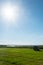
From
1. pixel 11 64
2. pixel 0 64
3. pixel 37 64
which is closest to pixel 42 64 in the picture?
pixel 37 64

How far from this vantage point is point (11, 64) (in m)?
24.2

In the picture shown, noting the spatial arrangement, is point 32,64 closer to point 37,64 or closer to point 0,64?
point 37,64

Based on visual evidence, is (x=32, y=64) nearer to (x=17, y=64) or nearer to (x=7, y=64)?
(x=17, y=64)

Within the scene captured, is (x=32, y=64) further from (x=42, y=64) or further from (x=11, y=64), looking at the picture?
(x=11, y=64)

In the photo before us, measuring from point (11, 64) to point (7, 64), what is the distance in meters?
0.62

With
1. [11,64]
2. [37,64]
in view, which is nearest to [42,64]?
[37,64]

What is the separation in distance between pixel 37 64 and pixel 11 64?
413cm

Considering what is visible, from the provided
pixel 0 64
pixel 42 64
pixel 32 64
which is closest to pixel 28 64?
pixel 32 64

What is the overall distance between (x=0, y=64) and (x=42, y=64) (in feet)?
21.8

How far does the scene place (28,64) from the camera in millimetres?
24578

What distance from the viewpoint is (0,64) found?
940 inches

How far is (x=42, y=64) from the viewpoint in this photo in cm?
2475

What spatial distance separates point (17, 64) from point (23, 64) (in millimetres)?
948

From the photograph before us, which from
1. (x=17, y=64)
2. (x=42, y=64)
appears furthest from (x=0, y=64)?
(x=42, y=64)
